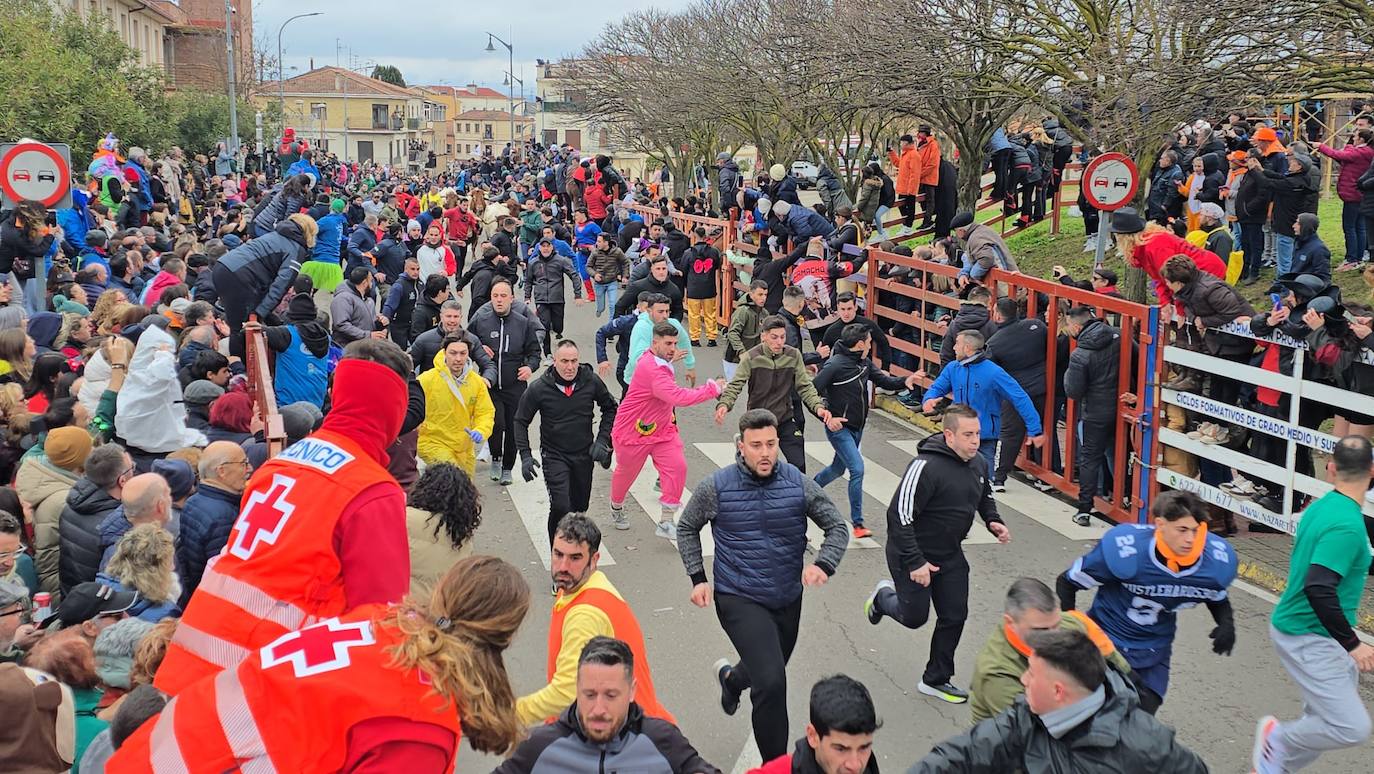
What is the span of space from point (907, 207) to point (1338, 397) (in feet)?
45.5

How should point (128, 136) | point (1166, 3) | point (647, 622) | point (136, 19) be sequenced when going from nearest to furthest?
1. point (647, 622)
2. point (1166, 3)
3. point (128, 136)
4. point (136, 19)

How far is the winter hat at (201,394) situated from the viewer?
355 inches

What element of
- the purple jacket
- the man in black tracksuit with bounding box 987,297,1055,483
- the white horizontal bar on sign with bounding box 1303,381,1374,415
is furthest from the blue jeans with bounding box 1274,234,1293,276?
the white horizontal bar on sign with bounding box 1303,381,1374,415

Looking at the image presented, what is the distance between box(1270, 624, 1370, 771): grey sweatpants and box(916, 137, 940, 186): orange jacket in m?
16.5

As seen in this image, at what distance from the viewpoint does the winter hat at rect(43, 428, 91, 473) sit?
750 cm

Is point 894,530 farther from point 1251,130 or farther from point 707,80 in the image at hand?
point 707,80

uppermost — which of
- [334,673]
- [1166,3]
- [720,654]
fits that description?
[1166,3]

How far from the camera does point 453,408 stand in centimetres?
1053

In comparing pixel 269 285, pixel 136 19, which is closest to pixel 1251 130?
pixel 269 285

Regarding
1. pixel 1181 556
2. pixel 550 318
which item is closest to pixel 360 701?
pixel 1181 556

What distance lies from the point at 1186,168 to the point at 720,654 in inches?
601

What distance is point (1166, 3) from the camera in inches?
675

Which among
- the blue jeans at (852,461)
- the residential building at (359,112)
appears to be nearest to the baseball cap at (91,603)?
the blue jeans at (852,461)

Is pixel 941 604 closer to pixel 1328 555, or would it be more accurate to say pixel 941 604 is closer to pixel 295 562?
pixel 1328 555
